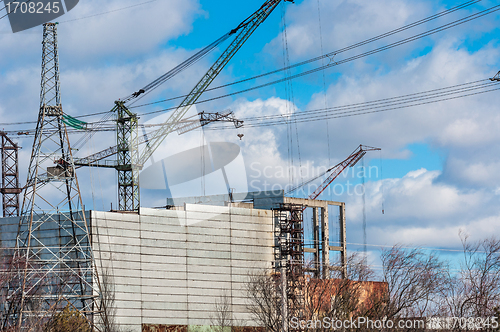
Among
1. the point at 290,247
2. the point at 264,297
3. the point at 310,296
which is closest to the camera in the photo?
the point at 310,296

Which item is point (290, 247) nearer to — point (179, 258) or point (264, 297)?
point (264, 297)

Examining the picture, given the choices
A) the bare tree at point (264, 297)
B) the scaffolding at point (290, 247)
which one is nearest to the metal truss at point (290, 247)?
the scaffolding at point (290, 247)

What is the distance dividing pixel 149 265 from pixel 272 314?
43.9ft

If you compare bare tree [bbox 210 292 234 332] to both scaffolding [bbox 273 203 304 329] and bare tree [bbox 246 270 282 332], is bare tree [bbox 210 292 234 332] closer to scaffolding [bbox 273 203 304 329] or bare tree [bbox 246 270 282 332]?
bare tree [bbox 246 270 282 332]

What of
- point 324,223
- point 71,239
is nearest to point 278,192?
point 324,223

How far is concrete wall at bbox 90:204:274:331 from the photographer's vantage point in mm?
62469

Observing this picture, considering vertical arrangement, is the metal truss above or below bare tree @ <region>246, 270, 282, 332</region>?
above

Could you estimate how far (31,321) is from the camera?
54656 millimetres

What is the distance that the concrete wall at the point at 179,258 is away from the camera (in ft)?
205

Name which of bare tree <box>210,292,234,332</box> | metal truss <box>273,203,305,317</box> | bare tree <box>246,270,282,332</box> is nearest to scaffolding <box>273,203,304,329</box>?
metal truss <box>273,203,305,317</box>

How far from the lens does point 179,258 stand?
66812 mm

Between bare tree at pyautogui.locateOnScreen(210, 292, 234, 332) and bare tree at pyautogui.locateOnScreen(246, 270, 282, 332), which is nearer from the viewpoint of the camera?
bare tree at pyautogui.locateOnScreen(246, 270, 282, 332)

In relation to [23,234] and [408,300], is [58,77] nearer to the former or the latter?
[23,234]

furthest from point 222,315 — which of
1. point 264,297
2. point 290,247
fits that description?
point 290,247
